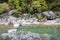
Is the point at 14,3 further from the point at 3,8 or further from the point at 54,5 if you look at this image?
the point at 54,5

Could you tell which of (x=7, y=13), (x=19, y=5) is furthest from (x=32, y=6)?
(x=7, y=13)

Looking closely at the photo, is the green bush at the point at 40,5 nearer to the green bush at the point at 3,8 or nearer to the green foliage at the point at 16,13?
the green foliage at the point at 16,13

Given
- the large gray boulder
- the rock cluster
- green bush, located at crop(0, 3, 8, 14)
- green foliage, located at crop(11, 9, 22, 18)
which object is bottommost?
the large gray boulder

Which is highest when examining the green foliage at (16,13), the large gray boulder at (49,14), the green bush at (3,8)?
the green bush at (3,8)

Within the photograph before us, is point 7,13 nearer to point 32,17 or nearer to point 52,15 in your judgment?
point 32,17

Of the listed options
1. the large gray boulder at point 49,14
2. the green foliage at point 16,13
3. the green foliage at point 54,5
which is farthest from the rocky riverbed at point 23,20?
the green foliage at point 54,5

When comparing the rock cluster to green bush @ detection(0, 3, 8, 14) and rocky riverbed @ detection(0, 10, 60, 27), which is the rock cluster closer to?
rocky riverbed @ detection(0, 10, 60, 27)

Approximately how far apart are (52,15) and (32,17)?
53.5 inches

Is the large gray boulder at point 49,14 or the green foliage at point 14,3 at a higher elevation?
the green foliage at point 14,3

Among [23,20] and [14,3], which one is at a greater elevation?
[14,3]

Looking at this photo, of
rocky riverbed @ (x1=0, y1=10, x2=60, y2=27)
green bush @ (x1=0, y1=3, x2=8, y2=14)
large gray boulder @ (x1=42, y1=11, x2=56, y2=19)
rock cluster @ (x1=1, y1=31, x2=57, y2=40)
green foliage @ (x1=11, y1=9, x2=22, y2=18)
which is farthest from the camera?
green bush @ (x1=0, y1=3, x2=8, y2=14)

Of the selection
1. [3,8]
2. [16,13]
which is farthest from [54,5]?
[3,8]

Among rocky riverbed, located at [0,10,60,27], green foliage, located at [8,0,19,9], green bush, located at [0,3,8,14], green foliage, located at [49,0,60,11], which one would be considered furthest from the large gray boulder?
green bush, located at [0,3,8,14]

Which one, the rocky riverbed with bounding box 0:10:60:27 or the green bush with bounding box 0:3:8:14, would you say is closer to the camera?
the rocky riverbed with bounding box 0:10:60:27
